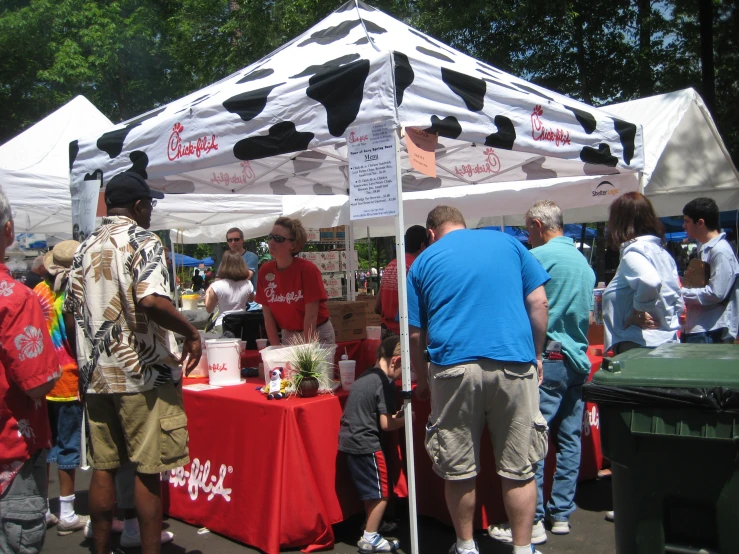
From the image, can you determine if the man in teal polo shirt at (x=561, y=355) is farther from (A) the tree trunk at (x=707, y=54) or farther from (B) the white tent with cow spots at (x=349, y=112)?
(A) the tree trunk at (x=707, y=54)

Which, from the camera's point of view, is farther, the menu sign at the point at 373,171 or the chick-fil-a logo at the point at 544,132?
the chick-fil-a logo at the point at 544,132

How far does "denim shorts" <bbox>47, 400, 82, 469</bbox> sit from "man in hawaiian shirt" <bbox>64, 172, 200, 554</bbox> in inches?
54.4

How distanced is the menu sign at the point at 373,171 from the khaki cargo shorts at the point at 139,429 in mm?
1297

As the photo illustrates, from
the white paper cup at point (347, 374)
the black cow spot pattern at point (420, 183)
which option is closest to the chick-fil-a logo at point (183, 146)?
the white paper cup at point (347, 374)

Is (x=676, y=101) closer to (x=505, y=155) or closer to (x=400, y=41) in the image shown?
(x=505, y=155)

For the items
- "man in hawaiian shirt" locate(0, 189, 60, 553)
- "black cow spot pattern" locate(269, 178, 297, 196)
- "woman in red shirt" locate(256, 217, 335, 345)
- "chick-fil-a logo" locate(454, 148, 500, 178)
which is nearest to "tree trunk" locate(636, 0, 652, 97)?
Result: "chick-fil-a logo" locate(454, 148, 500, 178)

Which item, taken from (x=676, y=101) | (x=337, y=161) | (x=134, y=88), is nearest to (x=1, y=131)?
(x=134, y=88)

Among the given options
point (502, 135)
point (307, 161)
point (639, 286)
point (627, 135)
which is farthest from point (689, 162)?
point (502, 135)

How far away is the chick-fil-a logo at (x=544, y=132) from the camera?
3.96 meters

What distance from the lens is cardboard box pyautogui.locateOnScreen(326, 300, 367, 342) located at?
4879 mm

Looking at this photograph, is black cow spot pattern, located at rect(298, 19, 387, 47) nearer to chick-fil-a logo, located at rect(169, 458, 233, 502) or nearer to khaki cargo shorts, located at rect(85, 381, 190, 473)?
khaki cargo shorts, located at rect(85, 381, 190, 473)

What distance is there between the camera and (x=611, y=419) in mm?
2477

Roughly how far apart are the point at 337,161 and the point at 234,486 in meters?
3.50

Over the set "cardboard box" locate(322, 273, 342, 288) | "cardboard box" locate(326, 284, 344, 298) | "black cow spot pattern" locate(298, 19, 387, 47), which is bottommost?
"cardboard box" locate(326, 284, 344, 298)
